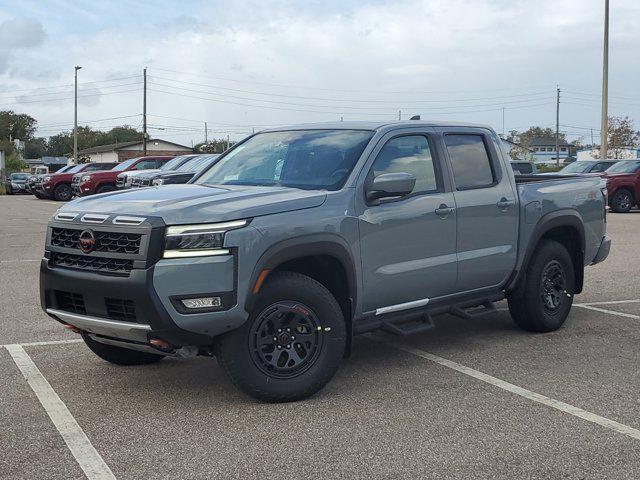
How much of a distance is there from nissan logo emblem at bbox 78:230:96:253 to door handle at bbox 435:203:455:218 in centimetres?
253

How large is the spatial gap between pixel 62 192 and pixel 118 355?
28.5 m

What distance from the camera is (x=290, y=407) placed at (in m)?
5.10

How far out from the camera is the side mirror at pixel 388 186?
215 inches

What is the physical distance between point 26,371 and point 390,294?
2.72m

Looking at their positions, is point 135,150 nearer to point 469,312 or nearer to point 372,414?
point 469,312

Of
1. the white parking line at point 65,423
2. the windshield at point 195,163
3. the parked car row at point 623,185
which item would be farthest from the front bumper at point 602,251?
the parked car row at point 623,185

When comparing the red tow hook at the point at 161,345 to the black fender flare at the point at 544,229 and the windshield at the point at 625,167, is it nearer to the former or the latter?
the black fender flare at the point at 544,229

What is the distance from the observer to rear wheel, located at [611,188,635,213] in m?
24.0

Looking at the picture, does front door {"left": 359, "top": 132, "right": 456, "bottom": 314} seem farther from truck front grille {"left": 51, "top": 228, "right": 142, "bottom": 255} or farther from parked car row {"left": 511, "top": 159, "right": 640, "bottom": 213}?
parked car row {"left": 511, "top": 159, "right": 640, "bottom": 213}

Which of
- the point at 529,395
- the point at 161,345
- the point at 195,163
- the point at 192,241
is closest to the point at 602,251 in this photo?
the point at 529,395

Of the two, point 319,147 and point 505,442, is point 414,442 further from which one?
point 319,147

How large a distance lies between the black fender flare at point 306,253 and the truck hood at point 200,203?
22cm

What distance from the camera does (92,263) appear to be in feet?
16.3

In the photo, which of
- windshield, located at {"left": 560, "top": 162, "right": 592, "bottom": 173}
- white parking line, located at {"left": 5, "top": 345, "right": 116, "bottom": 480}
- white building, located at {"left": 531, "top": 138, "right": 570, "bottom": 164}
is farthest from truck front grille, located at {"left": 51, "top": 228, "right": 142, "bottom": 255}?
white building, located at {"left": 531, "top": 138, "right": 570, "bottom": 164}
